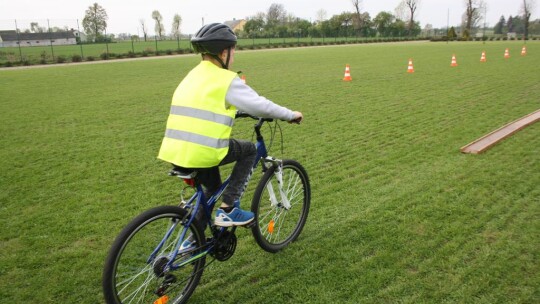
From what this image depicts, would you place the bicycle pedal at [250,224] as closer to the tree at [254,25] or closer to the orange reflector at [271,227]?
the orange reflector at [271,227]

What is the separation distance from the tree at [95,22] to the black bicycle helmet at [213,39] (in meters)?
52.4

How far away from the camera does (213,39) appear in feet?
8.94

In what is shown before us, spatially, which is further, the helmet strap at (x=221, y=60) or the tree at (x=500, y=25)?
the tree at (x=500, y=25)

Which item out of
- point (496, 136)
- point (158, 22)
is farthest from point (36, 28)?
point (158, 22)

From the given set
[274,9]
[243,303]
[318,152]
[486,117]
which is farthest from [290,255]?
[274,9]

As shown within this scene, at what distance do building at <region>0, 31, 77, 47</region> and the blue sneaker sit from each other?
3794cm

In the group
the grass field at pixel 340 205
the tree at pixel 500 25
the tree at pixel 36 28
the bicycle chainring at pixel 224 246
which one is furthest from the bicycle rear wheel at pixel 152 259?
the tree at pixel 500 25

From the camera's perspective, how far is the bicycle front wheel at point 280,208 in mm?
3391

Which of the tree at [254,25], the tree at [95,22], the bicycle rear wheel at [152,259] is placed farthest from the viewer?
the tree at [254,25]

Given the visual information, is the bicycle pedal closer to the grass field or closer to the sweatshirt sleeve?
the grass field

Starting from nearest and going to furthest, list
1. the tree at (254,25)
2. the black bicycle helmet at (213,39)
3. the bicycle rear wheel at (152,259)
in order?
the bicycle rear wheel at (152,259) → the black bicycle helmet at (213,39) → the tree at (254,25)

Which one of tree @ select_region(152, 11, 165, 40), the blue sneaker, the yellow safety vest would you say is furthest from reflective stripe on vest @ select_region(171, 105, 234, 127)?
tree @ select_region(152, 11, 165, 40)

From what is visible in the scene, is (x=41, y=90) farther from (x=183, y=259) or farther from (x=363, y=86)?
(x=183, y=259)

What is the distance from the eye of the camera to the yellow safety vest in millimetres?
2609
